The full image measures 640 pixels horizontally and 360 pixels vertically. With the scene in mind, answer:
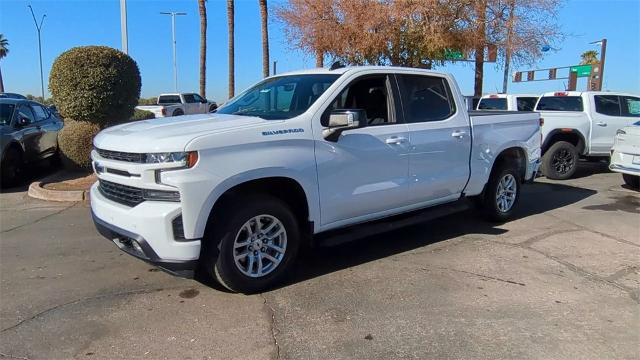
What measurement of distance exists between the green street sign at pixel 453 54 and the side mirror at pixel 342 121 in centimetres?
1348

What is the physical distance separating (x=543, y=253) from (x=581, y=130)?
6331mm

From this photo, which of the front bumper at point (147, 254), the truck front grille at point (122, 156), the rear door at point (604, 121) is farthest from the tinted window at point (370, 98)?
the rear door at point (604, 121)

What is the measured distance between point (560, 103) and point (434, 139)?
7149 mm

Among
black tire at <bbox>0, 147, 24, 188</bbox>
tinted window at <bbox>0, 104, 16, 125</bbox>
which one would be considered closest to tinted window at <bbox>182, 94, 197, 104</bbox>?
tinted window at <bbox>0, 104, 16, 125</bbox>

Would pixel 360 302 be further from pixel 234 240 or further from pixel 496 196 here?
pixel 496 196

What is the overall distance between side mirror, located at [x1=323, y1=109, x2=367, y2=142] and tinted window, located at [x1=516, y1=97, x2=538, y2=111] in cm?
860

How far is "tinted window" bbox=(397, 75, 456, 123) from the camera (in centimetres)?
551

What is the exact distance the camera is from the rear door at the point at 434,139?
5469 mm

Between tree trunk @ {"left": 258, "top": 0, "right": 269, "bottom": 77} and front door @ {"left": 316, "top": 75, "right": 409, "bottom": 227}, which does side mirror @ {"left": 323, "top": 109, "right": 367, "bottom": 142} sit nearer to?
front door @ {"left": 316, "top": 75, "right": 409, "bottom": 227}

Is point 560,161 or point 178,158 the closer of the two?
point 178,158

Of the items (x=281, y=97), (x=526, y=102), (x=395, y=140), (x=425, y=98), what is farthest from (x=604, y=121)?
(x=281, y=97)

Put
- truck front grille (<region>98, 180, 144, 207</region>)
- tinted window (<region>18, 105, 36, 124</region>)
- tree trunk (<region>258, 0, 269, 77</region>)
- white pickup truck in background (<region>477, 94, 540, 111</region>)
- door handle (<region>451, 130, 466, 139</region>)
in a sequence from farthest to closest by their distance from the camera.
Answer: tree trunk (<region>258, 0, 269, 77</region>)
white pickup truck in background (<region>477, 94, 540, 111</region>)
tinted window (<region>18, 105, 36, 124</region>)
door handle (<region>451, 130, 466, 139</region>)
truck front grille (<region>98, 180, 144, 207</region>)

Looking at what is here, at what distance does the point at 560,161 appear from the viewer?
11.0 m

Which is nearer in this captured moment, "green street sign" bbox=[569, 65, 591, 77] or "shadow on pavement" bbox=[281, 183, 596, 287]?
"shadow on pavement" bbox=[281, 183, 596, 287]
